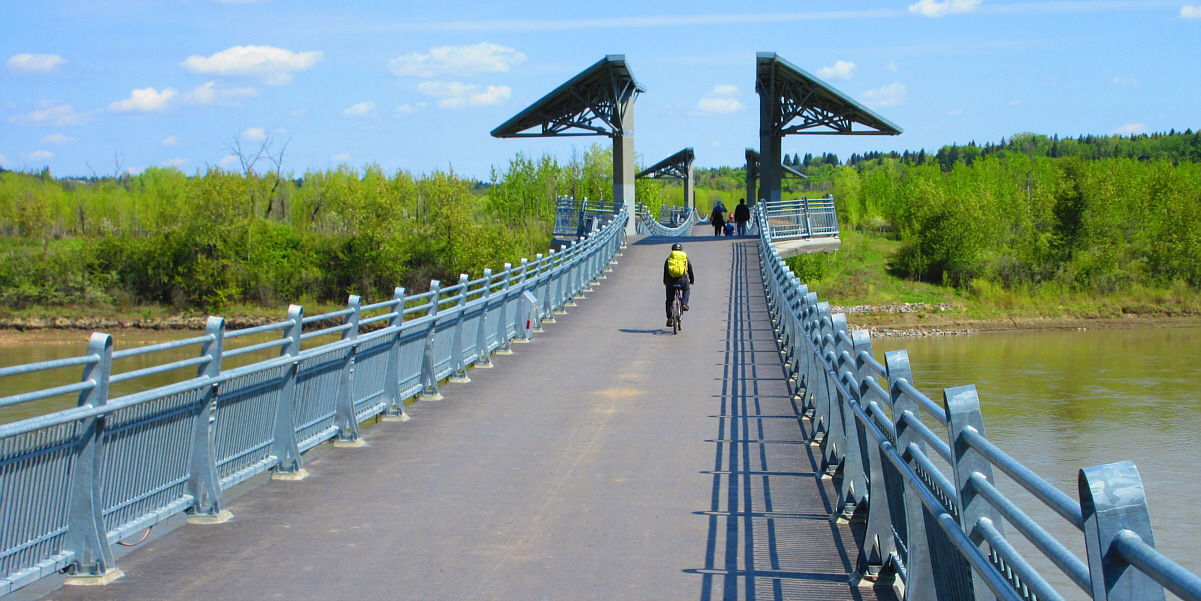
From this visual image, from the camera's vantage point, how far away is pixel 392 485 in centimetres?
920

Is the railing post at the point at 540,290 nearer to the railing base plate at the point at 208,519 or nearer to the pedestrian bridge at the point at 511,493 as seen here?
the pedestrian bridge at the point at 511,493

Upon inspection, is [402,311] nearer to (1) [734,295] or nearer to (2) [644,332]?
(2) [644,332]

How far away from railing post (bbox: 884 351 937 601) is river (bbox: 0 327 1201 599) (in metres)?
15.4

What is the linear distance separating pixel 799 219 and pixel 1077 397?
13.3 meters

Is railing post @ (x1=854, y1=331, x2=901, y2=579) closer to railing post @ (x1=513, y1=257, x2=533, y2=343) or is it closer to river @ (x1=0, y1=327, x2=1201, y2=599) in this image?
river @ (x1=0, y1=327, x2=1201, y2=599)

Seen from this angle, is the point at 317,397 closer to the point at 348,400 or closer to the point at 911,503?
the point at 348,400

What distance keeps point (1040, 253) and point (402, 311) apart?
87.9m

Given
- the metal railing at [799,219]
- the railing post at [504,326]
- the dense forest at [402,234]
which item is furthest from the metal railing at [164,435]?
the dense forest at [402,234]

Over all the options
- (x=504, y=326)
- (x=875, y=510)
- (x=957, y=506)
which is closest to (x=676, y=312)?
(x=504, y=326)

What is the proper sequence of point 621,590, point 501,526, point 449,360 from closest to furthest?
point 621,590
point 501,526
point 449,360

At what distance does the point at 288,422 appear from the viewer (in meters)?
9.38

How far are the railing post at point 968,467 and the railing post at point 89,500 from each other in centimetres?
505

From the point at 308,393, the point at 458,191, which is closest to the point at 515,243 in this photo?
the point at 458,191

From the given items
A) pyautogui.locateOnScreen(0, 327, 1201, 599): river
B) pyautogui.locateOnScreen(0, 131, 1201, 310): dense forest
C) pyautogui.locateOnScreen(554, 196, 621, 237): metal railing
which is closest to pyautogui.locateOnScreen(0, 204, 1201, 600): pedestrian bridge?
pyautogui.locateOnScreen(0, 327, 1201, 599): river
